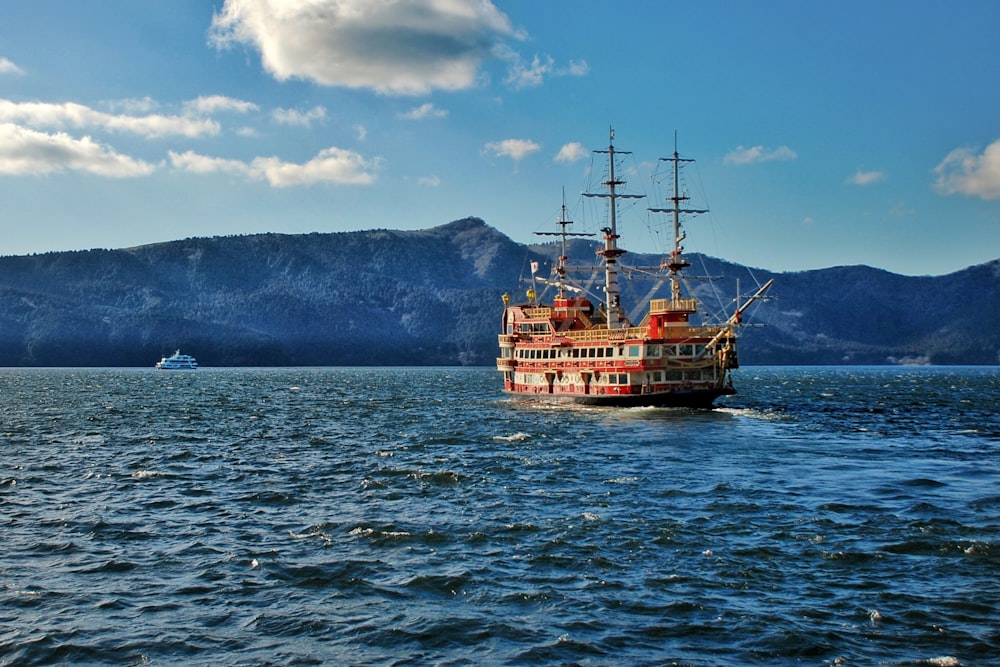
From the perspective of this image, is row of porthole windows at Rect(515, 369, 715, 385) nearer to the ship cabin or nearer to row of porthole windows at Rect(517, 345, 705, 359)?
the ship cabin

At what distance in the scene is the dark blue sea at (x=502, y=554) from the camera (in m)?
17.5

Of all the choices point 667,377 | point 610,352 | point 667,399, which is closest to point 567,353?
point 610,352

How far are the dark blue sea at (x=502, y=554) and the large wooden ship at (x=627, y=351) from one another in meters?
24.3

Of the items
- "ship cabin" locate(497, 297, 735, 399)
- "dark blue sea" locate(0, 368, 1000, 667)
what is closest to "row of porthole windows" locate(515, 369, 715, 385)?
"ship cabin" locate(497, 297, 735, 399)

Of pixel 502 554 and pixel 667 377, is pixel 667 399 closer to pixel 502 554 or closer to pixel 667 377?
pixel 667 377

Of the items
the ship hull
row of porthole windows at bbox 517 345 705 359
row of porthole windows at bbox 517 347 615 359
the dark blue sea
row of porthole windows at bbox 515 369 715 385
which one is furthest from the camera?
row of porthole windows at bbox 517 347 615 359

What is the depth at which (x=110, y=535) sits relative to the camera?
26.4 metres

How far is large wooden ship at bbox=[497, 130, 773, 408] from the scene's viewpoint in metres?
73.7

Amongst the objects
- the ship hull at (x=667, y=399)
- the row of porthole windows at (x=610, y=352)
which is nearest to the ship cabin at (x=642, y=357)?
the row of porthole windows at (x=610, y=352)

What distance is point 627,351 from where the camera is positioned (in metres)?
75.2

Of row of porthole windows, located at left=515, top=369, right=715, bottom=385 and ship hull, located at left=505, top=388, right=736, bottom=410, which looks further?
Answer: row of porthole windows, located at left=515, top=369, right=715, bottom=385

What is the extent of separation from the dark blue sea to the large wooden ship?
24286 mm

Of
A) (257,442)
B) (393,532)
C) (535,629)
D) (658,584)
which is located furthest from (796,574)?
(257,442)

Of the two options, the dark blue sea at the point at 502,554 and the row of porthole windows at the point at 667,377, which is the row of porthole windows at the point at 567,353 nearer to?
the row of porthole windows at the point at 667,377
